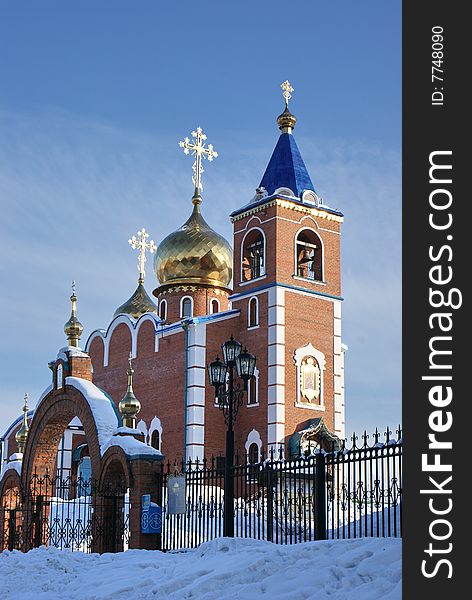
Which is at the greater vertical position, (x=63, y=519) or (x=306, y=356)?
(x=306, y=356)

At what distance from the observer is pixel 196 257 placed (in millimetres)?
30922

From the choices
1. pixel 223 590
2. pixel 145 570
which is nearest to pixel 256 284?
pixel 145 570

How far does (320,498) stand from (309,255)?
17246mm

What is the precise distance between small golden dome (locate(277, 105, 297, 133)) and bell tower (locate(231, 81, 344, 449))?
1.1 inches

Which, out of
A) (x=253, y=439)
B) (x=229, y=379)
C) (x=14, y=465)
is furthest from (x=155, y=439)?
(x=229, y=379)

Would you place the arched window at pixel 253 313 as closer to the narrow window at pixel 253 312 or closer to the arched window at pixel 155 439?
the narrow window at pixel 253 312

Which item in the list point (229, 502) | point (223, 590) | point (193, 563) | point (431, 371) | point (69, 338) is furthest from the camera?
point (69, 338)

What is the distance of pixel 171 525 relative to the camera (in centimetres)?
1438

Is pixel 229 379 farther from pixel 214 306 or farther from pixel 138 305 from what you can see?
pixel 138 305

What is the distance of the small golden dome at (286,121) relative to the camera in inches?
1126

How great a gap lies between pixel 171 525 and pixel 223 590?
5.53m

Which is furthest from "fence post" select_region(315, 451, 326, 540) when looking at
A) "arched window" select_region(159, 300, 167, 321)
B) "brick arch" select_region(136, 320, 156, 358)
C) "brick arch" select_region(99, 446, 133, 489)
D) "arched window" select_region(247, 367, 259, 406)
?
"arched window" select_region(159, 300, 167, 321)

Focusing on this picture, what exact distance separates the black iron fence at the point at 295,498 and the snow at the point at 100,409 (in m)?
2.49

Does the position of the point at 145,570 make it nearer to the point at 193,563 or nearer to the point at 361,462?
the point at 193,563
